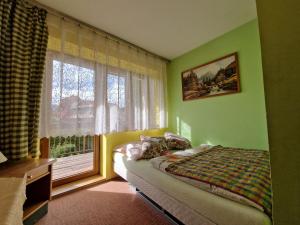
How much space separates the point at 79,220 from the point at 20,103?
4.53 feet

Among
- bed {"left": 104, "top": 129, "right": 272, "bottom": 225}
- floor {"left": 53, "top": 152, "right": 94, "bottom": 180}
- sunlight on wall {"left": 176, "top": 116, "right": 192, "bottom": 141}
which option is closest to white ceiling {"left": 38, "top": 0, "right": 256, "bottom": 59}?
sunlight on wall {"left": 176, "top": 116, "right": 192, "bottom": 141}

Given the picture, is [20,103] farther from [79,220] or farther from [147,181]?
[147,181]

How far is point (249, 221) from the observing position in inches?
36.1

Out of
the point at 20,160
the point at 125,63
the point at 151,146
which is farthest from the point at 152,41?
the point at 20,160

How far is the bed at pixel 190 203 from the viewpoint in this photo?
963mm

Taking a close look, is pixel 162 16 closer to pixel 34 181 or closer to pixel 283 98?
pixel 283 98

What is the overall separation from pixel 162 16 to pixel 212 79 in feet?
4.55

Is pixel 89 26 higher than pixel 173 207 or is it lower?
higher

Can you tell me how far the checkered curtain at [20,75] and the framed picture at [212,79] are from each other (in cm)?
252

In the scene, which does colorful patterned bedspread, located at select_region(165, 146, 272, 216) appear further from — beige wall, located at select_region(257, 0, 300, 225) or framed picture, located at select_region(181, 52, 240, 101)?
framed picture, located at select_region(181, 52, 240, 101)

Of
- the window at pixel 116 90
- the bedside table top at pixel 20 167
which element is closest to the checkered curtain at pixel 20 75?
the bedside table top at pixel 20 167

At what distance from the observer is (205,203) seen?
1.14 meters

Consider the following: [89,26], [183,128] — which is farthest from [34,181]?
[183,128]

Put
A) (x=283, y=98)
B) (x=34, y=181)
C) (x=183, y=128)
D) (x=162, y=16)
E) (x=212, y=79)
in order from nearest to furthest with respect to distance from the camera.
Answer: (x=283, y=98) → (x=34, y=181) → (x=162, y=16) → (x=212, y=79) → (x=183, y=128)
